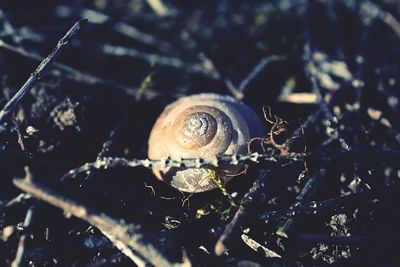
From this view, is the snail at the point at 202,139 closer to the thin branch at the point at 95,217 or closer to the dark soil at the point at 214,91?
the dark soil at the point at 214,91

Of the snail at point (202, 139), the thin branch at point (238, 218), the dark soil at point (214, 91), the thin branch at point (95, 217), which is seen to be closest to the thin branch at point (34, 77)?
the dark soil at point (214, 91)

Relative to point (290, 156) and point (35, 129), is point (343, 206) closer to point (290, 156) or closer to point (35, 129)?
point (290, 156)

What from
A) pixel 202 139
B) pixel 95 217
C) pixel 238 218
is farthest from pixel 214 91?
pixel 95 217

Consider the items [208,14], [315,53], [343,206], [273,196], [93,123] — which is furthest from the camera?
[208,14]

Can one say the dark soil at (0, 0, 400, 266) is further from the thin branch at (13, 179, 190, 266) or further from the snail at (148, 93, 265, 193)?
the snail at (148, 93, 265, 193)

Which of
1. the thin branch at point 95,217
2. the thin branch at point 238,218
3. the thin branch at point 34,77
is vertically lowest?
the thin branch at point 238,218

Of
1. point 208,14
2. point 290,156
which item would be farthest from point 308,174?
point 208,14

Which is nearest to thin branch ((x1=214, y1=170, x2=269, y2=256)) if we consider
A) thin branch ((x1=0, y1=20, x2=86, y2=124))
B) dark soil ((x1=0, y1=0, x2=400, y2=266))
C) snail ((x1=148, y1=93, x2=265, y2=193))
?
dark soil ((x1=0, y1=0, x2=400, y2=266))

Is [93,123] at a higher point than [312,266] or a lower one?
higher
